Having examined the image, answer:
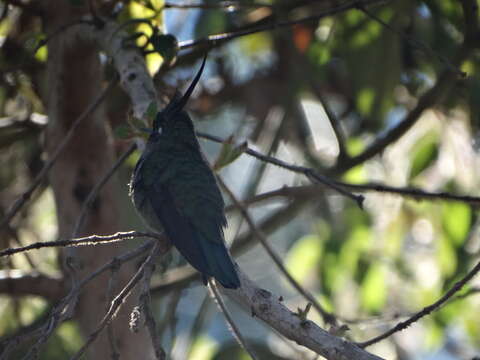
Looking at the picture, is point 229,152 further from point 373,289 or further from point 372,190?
point 373,289

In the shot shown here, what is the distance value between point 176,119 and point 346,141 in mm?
911

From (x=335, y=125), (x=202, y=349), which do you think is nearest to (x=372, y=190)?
(x=335, y=125)

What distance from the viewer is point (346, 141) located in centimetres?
396

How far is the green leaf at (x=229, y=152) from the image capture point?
2585 mm

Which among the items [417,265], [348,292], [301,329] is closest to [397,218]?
[417,265]

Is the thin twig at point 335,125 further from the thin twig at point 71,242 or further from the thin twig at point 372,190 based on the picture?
the thin twig at point 71,242

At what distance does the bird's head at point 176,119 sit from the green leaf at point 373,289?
4.17ft

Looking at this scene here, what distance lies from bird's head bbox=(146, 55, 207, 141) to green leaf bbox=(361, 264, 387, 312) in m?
1.27

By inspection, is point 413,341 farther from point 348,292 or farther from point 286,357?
point 286,357

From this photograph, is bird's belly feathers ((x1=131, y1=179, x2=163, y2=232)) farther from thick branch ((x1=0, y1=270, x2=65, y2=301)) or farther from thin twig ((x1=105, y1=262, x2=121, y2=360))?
thin twig ((x1=105, y1=262, x2=121, y2=360))

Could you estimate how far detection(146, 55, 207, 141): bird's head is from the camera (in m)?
3.18

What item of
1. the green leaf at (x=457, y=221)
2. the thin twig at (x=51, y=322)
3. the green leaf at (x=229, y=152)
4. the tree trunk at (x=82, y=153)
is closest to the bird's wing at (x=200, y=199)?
the green leaf at (x=229, y=152)

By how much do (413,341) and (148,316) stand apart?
4.00m

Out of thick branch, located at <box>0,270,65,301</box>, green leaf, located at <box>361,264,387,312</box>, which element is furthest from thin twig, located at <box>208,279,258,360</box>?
green leaf, located at <box>361,264,387,312</box>
